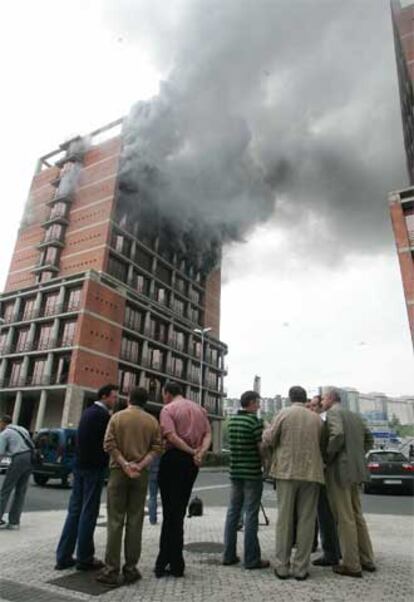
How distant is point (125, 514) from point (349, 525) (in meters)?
1.89

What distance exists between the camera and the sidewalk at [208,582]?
2.88 metres

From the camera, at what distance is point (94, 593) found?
9.63 feet

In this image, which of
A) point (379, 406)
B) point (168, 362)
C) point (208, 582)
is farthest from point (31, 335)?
point (379, 406)

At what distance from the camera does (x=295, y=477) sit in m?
3.51

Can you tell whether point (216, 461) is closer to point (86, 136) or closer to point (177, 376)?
point (177, 376)

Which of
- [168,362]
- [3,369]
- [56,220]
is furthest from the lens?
[168,362]

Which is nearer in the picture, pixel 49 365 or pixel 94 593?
pixel 94 593

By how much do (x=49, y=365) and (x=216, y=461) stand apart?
16.2 m

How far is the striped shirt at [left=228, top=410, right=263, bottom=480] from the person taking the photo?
12.6 ft

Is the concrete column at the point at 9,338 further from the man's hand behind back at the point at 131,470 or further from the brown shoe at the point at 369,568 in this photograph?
the brown shoe at the point at 369,568

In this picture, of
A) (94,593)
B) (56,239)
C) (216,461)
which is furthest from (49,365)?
(94,593)

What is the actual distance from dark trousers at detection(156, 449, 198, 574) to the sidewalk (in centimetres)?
16

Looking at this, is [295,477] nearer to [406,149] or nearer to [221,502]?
[221,502]

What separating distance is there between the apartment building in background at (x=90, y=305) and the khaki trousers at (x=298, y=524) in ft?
88.8
